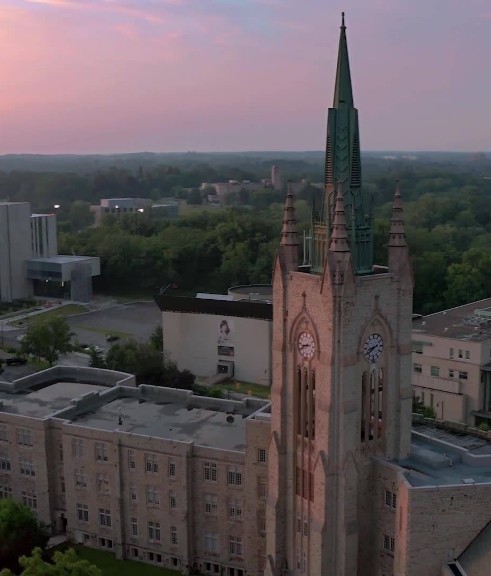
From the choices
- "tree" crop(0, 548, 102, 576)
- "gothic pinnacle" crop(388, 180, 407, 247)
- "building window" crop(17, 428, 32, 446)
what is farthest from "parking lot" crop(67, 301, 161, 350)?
"gothic pinnacle" crop(388, 180, 407, 247)

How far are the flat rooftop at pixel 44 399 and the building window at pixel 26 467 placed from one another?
2685 mm

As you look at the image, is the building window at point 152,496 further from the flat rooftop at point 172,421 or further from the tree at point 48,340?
the tree at point 48,340

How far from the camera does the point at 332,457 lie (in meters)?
34.0

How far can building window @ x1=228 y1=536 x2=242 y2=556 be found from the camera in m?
42.3

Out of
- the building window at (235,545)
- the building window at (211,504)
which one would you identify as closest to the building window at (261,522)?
the building window at (235,545)

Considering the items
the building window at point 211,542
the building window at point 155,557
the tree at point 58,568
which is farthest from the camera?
the building window at point 155,557

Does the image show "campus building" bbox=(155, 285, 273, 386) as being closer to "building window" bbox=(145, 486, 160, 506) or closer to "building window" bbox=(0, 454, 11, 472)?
"building window" bbox=(0, 454, 11, 472)

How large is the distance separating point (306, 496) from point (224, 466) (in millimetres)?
7611

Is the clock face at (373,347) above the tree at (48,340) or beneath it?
above

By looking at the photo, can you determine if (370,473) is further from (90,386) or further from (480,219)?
(480,219)

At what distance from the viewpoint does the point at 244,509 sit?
41.6 m

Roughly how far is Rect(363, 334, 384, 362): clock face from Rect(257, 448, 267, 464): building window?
877 cm

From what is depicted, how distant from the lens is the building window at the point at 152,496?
1718 inches

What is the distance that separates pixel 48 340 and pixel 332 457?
Answer: 52449 mm
